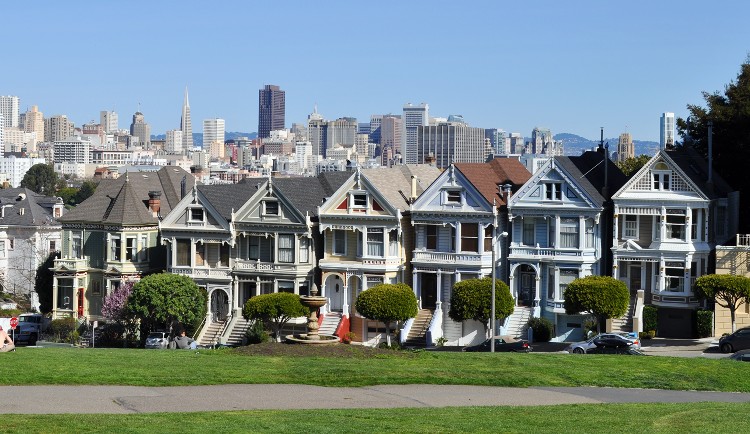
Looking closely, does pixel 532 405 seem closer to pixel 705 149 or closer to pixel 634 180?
pixel 634 180

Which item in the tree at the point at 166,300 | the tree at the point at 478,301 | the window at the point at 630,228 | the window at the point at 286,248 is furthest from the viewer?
the window at the point at 286,248

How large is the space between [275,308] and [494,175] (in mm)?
Answer: 11407

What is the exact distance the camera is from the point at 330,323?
192 ft

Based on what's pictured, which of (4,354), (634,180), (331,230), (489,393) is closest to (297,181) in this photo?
(331,230)

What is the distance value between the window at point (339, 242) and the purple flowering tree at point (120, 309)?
924 centimetres

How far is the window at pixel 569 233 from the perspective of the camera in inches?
2207

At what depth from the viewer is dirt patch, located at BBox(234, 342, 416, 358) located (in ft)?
135

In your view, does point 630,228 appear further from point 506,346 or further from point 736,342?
point 506,346

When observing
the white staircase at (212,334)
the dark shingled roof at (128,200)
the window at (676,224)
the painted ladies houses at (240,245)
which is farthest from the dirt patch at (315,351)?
the dark shingled roof at (128,200)

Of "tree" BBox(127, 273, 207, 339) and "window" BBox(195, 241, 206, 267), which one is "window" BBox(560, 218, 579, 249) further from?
"window" BBox(195, 241, 206, 267)

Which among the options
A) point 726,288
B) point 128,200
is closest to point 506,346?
point 726,288

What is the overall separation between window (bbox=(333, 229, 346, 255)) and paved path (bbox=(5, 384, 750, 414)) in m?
23.5

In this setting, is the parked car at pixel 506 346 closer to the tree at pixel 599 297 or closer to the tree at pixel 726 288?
the tree at pixel 599 297

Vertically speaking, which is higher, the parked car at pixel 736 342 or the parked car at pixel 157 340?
the parked car at pixel 736 342
